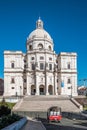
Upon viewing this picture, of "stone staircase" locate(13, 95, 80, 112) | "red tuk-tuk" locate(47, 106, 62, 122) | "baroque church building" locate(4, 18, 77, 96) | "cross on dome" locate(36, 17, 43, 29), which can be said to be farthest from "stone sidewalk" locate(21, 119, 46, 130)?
"cross on dome" locate(36, 17, 43, 29)

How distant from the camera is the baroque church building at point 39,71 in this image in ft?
237

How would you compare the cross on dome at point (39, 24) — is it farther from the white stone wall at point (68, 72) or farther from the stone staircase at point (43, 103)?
the stone staircase at point (43, 103)

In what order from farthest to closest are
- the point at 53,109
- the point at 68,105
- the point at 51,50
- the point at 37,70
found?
1. the point at 51,50
2. the point at 37,70
3. the point at 68,105
4. the point at 53,109

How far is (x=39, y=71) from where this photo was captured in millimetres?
72812

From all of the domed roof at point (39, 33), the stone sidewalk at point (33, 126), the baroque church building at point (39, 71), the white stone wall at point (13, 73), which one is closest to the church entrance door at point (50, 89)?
the baroque church building at point (39, 71)

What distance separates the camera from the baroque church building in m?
72.4

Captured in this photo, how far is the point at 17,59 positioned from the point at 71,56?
16.2 meters

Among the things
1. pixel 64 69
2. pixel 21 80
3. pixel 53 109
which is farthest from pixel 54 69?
pixel 53 109

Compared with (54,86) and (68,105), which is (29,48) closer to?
(54,86)

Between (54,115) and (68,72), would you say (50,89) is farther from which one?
(54,115)

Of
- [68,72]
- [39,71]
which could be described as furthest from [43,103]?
[68,72]

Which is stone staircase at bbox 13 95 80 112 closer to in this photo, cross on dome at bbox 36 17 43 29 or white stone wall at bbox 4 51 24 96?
white stone wall at bbox 4 51 24 96

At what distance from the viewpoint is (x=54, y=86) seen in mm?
73125

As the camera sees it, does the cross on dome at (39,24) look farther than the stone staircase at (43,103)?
Yes
